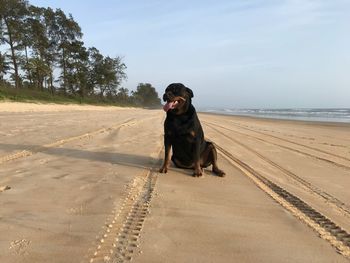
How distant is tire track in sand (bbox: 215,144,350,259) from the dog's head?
A: 4.46 ft

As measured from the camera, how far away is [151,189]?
4.45 meters

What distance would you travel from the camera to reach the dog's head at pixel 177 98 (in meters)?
5.42

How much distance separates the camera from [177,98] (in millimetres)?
5438

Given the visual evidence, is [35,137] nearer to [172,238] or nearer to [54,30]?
[172,238]

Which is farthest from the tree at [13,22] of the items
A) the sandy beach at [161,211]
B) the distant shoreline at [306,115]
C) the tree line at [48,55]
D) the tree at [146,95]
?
the tree at [146,95]

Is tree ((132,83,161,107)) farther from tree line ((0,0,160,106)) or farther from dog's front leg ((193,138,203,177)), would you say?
dog's front leg ((193,138,203,177))

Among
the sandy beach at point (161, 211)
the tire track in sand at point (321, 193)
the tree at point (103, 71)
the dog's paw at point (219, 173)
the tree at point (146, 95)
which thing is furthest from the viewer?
the tree at point (146, 95)

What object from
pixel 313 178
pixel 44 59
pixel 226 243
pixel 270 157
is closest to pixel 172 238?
pixel 226 243

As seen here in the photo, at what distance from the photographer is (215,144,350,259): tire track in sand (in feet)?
9.94

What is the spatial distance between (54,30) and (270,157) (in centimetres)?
5162

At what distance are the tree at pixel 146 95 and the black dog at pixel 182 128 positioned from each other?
119202 mm

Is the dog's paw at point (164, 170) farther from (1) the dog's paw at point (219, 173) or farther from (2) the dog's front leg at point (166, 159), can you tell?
(1) the dog's paw at point (219, 173)

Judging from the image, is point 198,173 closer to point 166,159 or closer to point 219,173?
point 219,173

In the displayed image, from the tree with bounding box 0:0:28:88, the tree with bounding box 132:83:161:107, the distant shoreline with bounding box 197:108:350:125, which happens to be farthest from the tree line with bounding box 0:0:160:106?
the tree with bounding box 132:83:161:107
